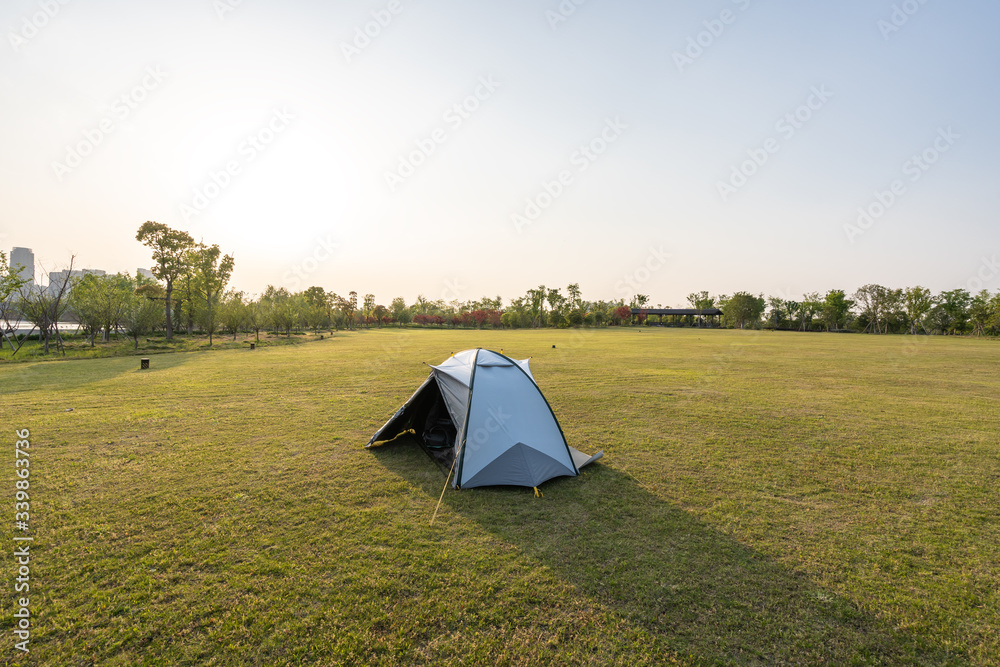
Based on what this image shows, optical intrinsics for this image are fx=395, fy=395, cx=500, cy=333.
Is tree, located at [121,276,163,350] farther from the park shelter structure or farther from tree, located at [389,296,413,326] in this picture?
the park shelter structure

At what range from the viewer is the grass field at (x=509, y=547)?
349 cm

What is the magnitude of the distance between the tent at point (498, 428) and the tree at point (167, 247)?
42.7m

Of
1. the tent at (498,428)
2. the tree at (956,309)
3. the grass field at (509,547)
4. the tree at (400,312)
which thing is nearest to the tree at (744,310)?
the tree at (956,309)

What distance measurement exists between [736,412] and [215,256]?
52800mm

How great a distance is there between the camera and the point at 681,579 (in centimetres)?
429

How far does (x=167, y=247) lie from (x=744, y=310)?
350ft

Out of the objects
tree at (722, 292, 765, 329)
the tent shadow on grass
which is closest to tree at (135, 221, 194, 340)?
the tent shadow on grass

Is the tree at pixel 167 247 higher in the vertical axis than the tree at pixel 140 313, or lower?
higher

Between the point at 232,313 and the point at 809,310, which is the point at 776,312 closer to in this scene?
the point at 809,310

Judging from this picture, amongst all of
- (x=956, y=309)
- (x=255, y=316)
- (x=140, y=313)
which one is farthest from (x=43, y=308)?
(x=956, y=309)

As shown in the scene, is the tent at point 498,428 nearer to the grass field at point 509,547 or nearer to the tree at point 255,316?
the grass field at point 509,547

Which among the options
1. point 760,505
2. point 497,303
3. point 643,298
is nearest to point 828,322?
point 643,298

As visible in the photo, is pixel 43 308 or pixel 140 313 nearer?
pixel 43 308

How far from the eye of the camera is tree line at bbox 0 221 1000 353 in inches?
1168
